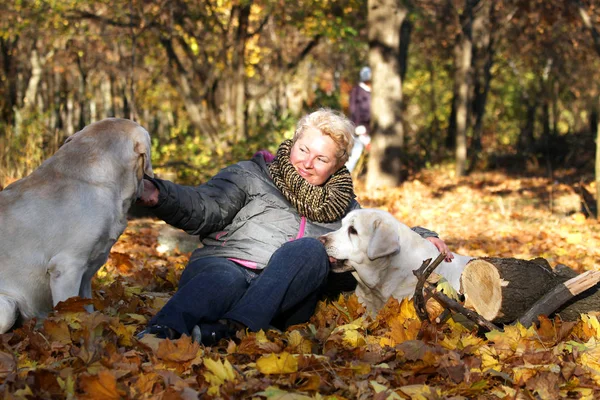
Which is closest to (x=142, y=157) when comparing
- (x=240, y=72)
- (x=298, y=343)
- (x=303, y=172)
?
(x=303, y=172)

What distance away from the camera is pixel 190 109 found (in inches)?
658

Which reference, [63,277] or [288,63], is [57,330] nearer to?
[63,277]

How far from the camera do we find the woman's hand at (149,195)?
4.32m

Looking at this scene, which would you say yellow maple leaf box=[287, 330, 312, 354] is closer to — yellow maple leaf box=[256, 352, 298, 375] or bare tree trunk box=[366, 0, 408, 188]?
yellow maple leaf box=[256, 352, 298, 375]

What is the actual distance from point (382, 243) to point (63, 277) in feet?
6.19

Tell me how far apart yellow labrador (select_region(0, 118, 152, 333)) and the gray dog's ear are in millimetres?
1508

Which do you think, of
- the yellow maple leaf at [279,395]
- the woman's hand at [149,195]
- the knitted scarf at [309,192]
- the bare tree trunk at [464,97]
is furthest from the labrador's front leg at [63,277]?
the bare tree trunk at [464,97]

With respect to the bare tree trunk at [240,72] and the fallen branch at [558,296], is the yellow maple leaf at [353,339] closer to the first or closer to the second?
the fallen branch at [558,296]

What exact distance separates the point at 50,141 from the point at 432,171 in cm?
1041

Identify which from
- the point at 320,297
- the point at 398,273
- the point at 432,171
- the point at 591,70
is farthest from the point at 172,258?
the point at 591,70

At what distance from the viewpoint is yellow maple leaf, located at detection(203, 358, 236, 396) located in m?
3.30

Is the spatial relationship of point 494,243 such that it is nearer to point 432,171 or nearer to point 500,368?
point 500,368

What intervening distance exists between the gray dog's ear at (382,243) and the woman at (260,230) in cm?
29

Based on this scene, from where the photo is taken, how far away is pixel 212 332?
3932 millimetres
